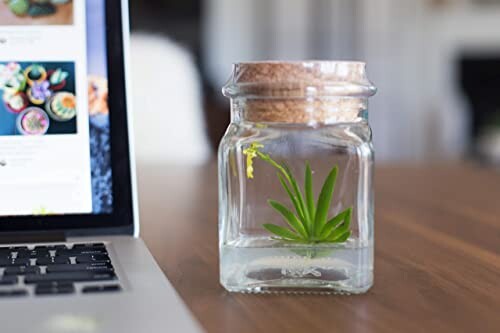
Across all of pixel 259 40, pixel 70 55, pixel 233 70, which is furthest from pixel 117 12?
pixel 259 40

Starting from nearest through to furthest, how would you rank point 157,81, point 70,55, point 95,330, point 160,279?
point 95,330
point 160,279
point 70,55
point 157,81

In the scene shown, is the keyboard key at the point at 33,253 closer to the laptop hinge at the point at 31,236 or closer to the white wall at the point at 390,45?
the laptop hinge at the point at 31,236

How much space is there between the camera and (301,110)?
0.56 m

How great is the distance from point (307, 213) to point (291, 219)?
0.04 feet

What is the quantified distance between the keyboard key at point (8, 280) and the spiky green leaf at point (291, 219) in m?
0.18

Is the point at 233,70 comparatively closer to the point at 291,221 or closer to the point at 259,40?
the point at 291,221

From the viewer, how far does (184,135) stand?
89.4 inches

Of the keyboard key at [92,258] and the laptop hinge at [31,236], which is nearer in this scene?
the keyboard key at [92,258]

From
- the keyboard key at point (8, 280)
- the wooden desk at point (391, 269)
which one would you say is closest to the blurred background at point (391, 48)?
the wooden desk at point (391, 269)

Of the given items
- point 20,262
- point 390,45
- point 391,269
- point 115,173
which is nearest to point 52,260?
point 20,262

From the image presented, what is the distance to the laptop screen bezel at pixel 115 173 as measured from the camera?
705mm

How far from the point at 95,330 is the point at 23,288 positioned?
0.09m

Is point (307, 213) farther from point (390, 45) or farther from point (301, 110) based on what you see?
point (390, 45)

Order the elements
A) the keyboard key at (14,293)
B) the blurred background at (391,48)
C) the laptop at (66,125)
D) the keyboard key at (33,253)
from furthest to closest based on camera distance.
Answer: the blurred background at (391,48), the laptop at (66,125), the keyboard key at (33,253), the keyboard key at (14,293)
